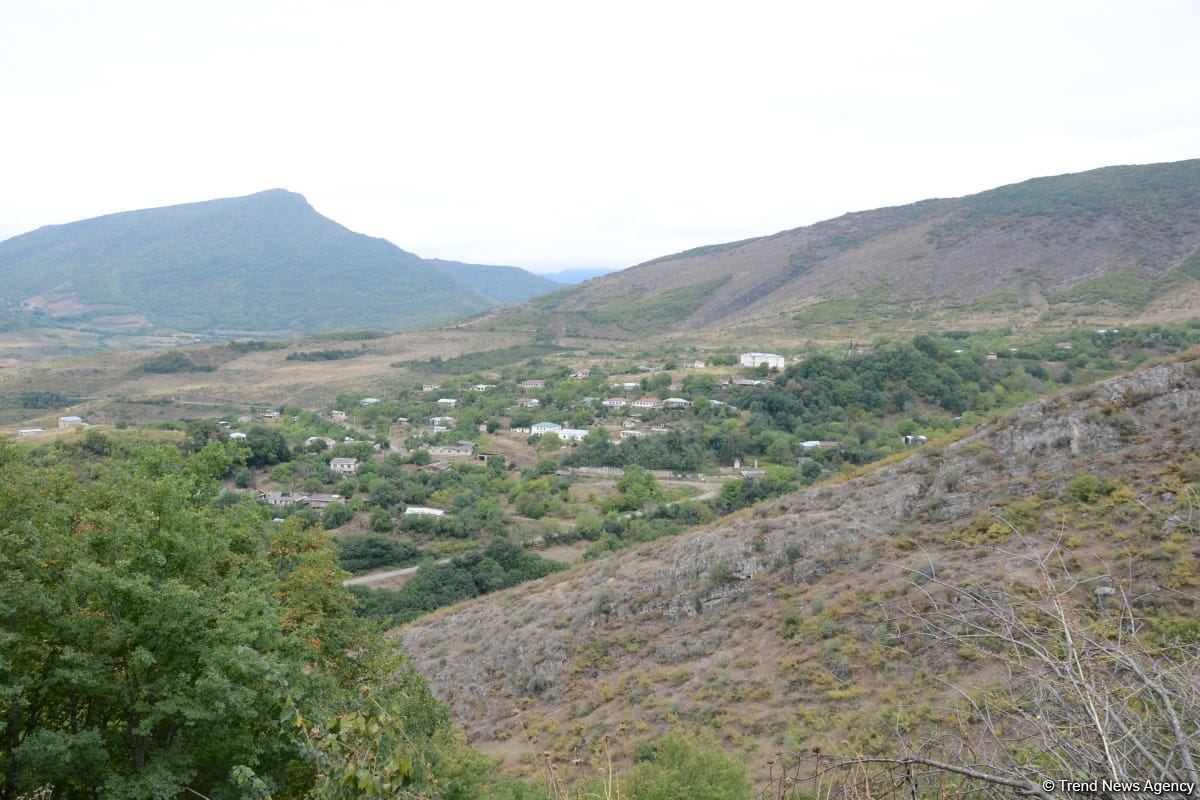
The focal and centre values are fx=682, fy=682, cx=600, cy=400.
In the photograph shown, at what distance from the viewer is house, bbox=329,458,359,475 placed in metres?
32.8

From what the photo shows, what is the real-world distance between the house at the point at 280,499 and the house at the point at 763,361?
104 feet

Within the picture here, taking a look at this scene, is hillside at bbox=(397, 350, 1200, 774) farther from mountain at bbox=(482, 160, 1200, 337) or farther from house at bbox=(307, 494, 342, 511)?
mountain at bbox=(482, 160, 1200, 337)

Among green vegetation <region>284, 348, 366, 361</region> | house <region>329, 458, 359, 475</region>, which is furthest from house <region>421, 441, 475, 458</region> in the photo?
green vegetation <region>284, 348, 366, 361</region>

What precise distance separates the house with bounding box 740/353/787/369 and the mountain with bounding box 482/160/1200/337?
2135 centimetres

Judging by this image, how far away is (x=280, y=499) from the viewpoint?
2872 cm

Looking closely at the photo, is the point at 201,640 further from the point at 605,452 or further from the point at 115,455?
the point at 605,452

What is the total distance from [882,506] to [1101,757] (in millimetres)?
11119

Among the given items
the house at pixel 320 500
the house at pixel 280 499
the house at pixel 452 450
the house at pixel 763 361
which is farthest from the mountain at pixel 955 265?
the house at pixel 280 499

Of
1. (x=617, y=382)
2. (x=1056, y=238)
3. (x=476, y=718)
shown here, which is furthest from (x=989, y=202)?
(x=476, y=718)

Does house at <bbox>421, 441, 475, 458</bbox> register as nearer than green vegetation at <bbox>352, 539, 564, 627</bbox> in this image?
No

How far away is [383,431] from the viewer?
142 feet

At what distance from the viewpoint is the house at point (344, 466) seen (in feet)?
108

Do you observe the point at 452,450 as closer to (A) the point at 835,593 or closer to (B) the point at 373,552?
(B) the point at 373,552

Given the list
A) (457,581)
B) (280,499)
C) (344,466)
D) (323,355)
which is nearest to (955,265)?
(323,355)
